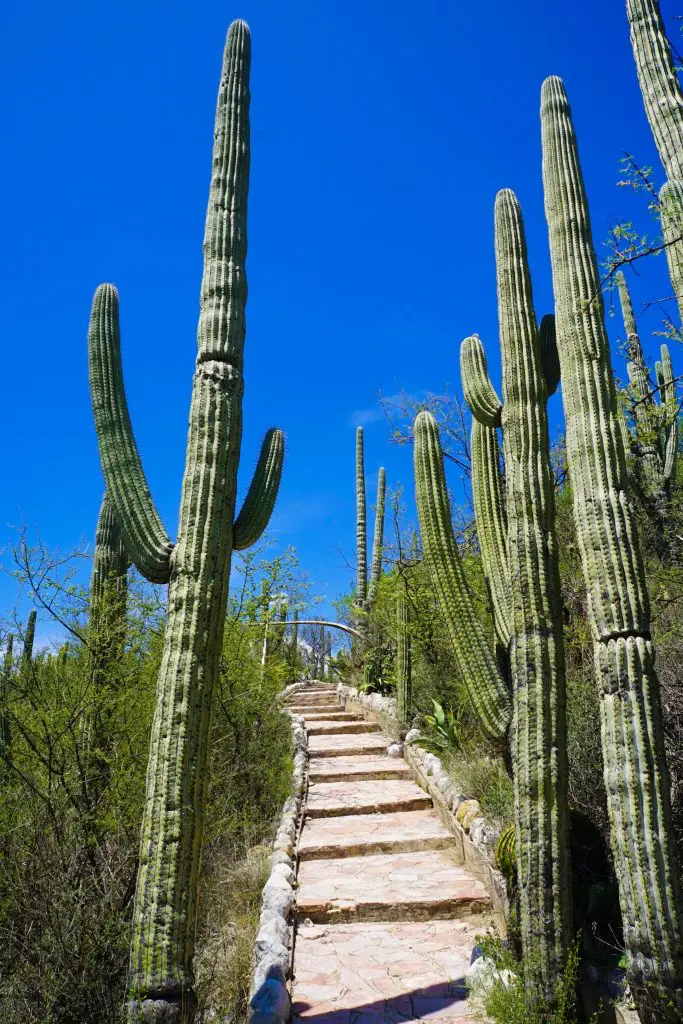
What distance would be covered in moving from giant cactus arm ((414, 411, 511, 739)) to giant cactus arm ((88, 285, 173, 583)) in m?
2.49

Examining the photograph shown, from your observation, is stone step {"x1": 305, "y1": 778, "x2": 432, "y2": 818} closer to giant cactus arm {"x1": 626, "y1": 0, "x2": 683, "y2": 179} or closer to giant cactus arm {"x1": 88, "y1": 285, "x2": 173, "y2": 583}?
giant cactus arm {"x1": 88, "y1": 285, "x2": 173, "y2": 583}

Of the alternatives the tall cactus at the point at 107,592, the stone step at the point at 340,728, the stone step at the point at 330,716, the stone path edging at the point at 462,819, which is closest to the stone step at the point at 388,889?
the stone path edging at the point at 462,819

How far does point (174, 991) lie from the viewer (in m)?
3.20

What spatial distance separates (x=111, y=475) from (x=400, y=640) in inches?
274

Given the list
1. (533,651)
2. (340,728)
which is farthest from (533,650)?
(340,728)

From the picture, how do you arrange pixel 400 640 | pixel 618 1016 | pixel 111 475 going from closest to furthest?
1. pixel 618 1016
2. pixel 111 475
3. pixel 400 640

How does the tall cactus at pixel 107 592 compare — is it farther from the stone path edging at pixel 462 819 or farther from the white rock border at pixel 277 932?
the stone path edging at pixel 462 819

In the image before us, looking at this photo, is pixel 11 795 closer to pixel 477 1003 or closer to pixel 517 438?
pixel 477 1003

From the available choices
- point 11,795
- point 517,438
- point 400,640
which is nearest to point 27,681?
point 11,795

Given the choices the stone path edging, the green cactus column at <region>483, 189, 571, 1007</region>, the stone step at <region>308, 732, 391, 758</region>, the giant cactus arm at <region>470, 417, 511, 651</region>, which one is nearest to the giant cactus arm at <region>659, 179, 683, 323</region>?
the green cactus column at <region>483, 189, 571, 1007</region>

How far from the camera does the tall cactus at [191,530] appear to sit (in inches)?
129

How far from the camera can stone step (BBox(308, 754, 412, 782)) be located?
29.9 ft

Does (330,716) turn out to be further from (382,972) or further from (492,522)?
(382,972)

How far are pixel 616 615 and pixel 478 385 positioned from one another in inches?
93.8
